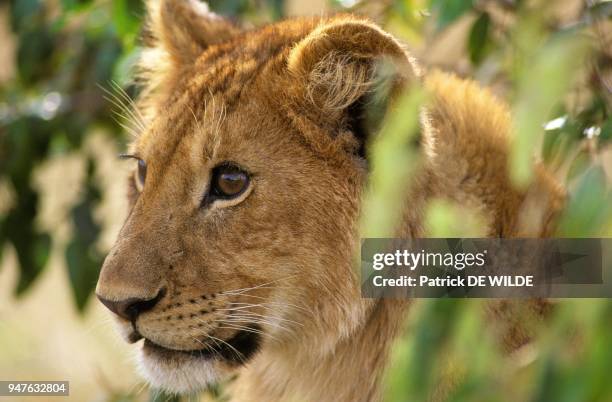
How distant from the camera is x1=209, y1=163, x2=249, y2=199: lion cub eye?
255 cm

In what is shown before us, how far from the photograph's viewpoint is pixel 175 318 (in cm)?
244

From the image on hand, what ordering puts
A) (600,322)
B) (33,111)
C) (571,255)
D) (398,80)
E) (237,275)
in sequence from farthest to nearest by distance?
(33,111) → (237,275) → (398,80) → (571,255) → (600,322)

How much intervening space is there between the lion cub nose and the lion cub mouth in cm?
10

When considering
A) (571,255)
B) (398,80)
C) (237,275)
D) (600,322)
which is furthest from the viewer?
(237,275)

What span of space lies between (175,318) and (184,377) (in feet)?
0.58

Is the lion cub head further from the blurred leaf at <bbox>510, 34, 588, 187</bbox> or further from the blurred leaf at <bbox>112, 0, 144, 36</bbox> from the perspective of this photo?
A: the blurred leaf at <bbox>510, 34, 588, 187</bbox>

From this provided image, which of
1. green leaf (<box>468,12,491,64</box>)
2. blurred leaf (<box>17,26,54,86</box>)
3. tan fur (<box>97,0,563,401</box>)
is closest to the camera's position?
tan fur (<box>97,0,563,401</box>)

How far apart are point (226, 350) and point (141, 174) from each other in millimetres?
591

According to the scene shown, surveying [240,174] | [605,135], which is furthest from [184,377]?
[605,135]

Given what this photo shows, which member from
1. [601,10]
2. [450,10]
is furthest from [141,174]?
[601,10]

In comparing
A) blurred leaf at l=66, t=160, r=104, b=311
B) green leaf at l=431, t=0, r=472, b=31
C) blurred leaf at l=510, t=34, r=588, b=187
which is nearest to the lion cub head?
green leaf at l=431, t=0, r=472, b=31

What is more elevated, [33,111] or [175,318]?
[33,111]

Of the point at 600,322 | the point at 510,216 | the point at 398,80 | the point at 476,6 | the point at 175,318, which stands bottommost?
the point at 600,322

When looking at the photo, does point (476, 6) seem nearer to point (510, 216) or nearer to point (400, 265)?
point (510, 216)
